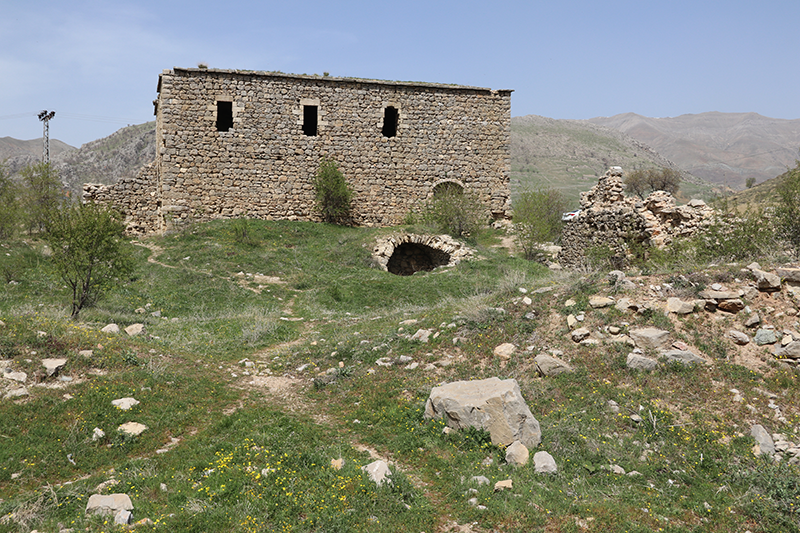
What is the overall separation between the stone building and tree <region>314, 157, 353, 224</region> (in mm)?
371

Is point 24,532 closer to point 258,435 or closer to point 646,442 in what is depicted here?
point 258,435

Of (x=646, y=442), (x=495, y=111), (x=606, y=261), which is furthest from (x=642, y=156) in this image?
(x=646, y=442)

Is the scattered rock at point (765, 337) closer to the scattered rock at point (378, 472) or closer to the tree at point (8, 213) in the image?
the scattered rock at point (378, 472)

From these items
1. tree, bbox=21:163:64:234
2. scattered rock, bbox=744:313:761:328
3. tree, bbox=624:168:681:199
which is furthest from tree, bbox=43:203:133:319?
tree, bbox=624:168:681:199

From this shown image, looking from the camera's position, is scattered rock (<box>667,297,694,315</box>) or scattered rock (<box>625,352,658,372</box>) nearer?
scattered rock (<box>625,352,658,372</box>)

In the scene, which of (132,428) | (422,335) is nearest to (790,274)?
(422,335)

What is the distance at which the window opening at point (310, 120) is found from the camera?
2222cm

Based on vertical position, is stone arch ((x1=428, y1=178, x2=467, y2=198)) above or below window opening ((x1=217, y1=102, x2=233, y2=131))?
below

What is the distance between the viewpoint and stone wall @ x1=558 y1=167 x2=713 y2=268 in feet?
40.1

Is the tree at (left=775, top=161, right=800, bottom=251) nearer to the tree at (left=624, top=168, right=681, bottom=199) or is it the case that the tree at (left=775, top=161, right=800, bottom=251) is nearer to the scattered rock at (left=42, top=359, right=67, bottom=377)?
the scattered rock at (left=42, top=359, right=67, bottom=377)

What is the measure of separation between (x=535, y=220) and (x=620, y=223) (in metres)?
6.04

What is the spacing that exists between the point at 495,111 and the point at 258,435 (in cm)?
2070

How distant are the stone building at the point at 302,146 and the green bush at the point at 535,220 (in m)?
2.15

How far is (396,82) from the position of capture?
22.4 metres
